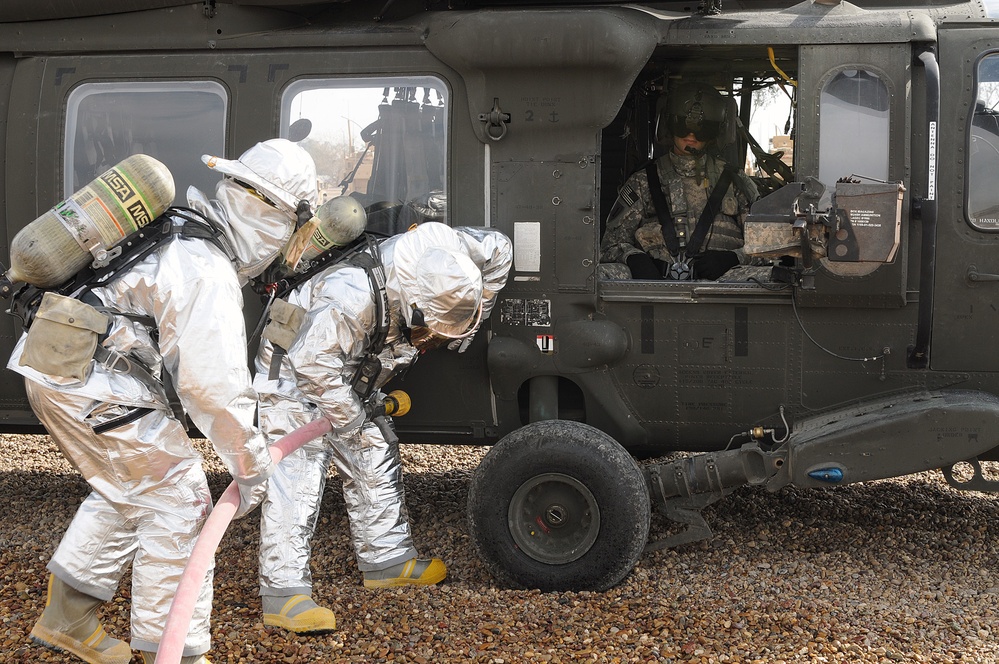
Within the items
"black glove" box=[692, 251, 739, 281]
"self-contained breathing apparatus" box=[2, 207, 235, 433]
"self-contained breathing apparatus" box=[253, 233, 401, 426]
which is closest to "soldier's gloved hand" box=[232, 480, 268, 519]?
"self-contained breathing apparatus" box=[2, 207, 235, 433]

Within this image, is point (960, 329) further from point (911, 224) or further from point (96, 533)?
point (96, 533)

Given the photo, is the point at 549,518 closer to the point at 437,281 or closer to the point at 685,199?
the point at 437,281

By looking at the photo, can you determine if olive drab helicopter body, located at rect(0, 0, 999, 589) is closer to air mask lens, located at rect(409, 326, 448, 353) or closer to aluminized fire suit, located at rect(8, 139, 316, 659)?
air mask lens, located at rect(409, 326, 448, 353)

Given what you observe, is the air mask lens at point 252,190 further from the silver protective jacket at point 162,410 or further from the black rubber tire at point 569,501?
the black rubber tire at point 569,501

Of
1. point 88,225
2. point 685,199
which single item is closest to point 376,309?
point 88,225

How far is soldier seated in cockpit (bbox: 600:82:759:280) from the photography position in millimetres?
5758

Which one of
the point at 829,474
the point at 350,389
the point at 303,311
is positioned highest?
the point at 303,311

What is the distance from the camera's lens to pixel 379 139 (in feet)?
17.3

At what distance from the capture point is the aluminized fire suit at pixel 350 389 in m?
4.54

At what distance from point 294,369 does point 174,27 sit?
82.4 inches

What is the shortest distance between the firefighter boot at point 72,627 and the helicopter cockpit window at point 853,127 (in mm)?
3736

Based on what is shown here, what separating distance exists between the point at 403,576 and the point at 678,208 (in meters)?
2.52

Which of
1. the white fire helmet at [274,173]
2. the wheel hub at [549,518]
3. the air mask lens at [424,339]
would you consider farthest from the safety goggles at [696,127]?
the white fire helmet at [274,173]

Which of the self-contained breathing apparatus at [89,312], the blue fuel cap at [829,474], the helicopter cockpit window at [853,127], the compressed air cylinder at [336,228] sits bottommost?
the blue fuel cap at [829,474]
